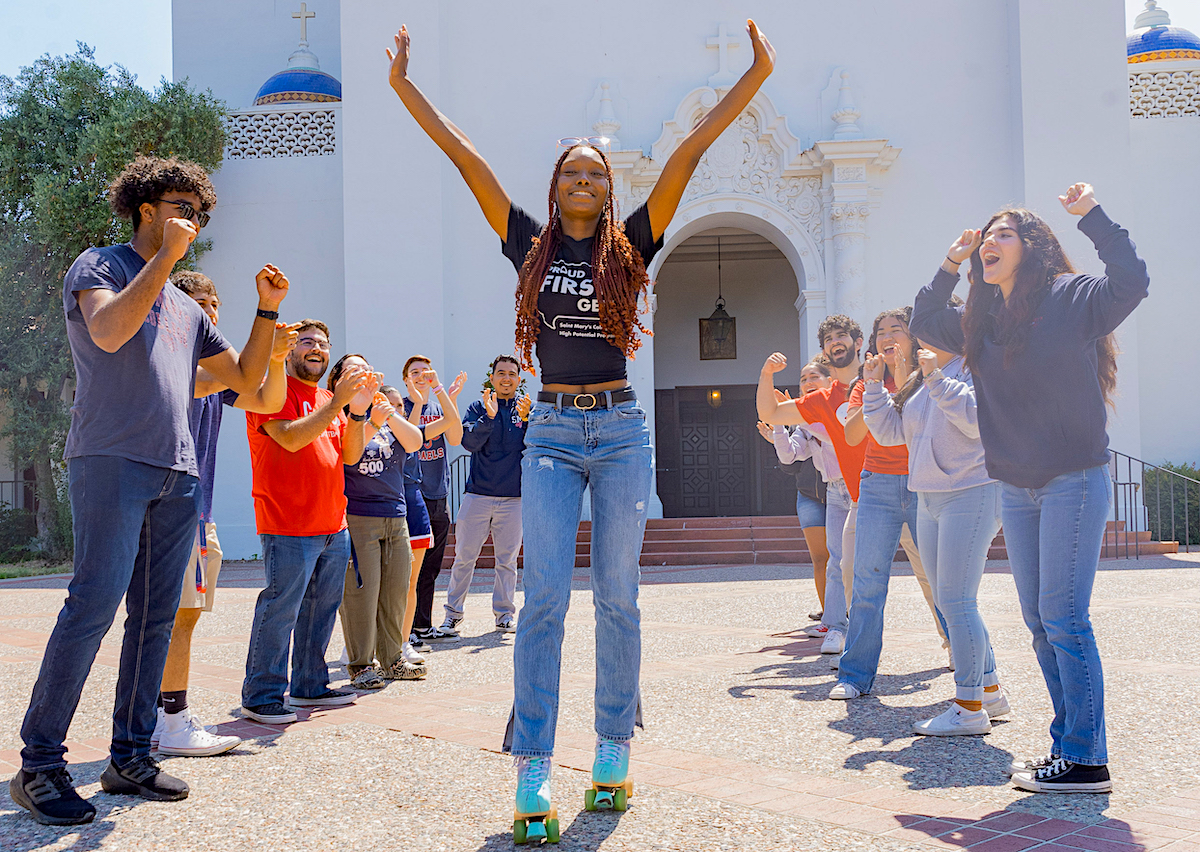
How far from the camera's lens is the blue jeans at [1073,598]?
331 cm

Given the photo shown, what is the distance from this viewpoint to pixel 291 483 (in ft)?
15.2

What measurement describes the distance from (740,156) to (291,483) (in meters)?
13.2

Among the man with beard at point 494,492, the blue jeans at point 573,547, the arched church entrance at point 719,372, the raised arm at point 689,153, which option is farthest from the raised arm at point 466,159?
the arched church entrance at point 719,372

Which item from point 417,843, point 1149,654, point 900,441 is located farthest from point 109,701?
point 1149,654

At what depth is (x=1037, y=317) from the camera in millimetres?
3553

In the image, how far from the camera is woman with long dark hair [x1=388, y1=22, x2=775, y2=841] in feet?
10.1

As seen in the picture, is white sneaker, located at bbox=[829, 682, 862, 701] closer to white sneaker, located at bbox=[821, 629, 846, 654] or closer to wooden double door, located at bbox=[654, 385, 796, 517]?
white sneaker, located at bbox=[821, 629, 846, 654]

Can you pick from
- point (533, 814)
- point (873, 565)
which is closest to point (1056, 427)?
point (873, 565)

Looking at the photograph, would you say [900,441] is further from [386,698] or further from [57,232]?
[57,232]

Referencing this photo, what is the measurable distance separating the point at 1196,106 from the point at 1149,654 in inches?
562

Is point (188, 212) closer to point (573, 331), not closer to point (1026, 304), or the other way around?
point (573, 331)

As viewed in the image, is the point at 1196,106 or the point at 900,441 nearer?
the point at 900,441

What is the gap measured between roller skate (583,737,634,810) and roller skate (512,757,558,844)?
253 millimetres

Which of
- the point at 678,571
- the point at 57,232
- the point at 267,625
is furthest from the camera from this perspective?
the point at 57,232
